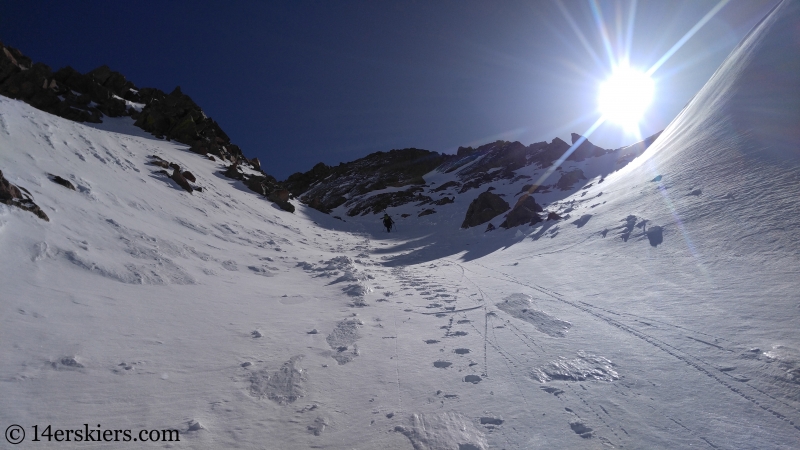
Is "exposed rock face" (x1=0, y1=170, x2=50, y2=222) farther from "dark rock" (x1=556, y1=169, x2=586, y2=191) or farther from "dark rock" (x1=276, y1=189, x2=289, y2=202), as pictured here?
"dark rock" (x1=556, y1=169, x2=586, y2=191)

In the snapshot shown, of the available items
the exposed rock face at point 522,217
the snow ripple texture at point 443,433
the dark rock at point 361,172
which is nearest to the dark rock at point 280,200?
the exposed rock face at point 522,217

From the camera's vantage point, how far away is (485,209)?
21844 millimetres

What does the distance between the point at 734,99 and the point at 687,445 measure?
921 cm

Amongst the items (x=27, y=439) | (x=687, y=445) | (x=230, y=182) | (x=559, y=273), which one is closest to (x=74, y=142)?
(x=230, y=182)

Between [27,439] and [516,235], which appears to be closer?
[27,439]

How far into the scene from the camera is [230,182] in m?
23.8

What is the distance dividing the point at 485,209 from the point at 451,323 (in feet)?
55.2

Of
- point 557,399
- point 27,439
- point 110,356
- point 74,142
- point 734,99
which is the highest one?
point 74,142

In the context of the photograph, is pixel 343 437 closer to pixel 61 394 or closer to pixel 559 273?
pixel 61 394

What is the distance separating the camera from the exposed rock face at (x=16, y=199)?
5887 millimetres

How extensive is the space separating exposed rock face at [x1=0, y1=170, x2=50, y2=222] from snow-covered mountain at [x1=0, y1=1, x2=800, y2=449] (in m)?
0.07

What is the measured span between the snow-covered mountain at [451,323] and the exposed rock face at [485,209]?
11.0 metres

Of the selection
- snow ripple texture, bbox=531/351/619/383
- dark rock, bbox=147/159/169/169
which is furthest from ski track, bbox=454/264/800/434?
dark rock, bbox=147/159/169/169

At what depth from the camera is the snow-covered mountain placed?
301 cm
